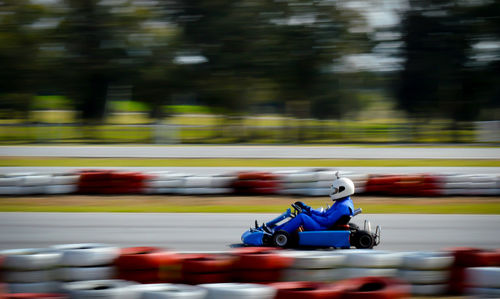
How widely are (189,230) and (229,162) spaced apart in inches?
360

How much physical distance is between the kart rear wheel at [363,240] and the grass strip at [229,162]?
971cm

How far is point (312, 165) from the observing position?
54.0ft

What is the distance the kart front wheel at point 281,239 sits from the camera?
6.67m

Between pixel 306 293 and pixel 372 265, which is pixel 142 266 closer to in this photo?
pixel 306 293

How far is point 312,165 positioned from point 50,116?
25307mm

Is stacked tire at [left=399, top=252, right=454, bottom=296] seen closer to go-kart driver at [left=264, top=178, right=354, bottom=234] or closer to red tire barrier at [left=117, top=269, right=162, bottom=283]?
go-kart driver at [left=264, top=178, right=354, bottom=234]

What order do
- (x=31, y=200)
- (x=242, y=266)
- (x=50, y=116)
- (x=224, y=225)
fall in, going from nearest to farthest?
(x=242, y=266), (x=224, y=225), (x=31, y=200), (x=50, y=116)

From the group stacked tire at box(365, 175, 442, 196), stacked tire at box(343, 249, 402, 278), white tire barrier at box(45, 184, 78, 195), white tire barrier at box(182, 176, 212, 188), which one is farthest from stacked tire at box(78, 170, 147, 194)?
stacked tire at box(343, 249, 402, 278)

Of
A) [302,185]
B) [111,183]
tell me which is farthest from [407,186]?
[111,183]

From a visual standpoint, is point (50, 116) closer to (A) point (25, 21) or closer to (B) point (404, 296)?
(A) point (25, 21)

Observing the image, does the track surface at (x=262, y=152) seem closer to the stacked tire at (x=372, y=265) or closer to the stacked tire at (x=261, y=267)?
the stacked tire at (x=372, y=265)

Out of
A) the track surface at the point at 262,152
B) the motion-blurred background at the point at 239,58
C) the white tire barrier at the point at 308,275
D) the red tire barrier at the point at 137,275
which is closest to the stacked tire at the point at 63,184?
the red tire barrier at the point at 137,275

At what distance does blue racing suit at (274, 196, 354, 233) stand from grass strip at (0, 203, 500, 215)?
281cm

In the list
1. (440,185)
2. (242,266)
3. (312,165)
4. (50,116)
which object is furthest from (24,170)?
(50,116)
